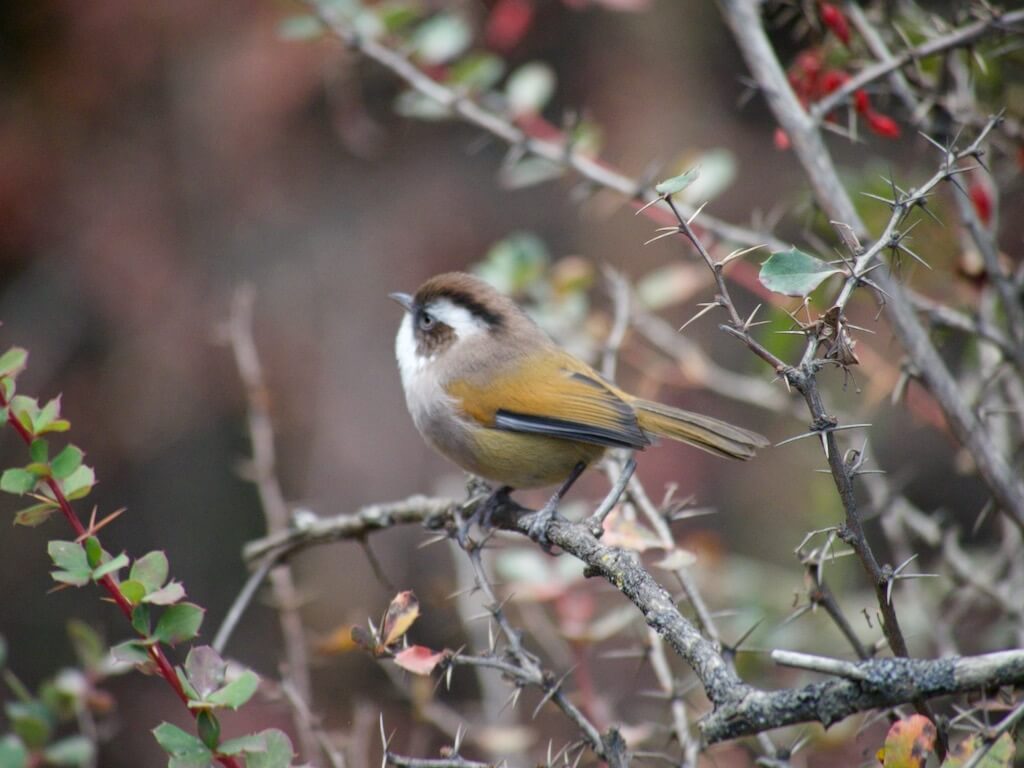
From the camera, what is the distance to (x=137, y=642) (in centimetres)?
184

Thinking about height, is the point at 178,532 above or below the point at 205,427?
below

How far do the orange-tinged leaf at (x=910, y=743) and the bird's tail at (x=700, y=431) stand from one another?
71.8 inches

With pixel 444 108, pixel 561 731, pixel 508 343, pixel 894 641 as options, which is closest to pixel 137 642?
pixel 894 641

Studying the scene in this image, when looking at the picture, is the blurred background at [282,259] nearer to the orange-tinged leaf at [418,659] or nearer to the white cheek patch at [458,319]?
the white cheek patch at [458,319]

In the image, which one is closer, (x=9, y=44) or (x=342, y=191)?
(x=9, y=44)

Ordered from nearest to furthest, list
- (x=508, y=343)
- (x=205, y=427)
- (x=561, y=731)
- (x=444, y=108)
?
(x=444, y=108) → (x=508, y=343) → (x=561, y=731) → (x=205, y=427)

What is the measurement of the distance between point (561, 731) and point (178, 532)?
11.5 feet

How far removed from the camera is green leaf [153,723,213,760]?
1.75 metres

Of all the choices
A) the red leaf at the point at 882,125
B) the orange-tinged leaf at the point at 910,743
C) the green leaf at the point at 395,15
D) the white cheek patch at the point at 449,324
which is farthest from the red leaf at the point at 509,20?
the orange-tinged leaf at the point at 910,743

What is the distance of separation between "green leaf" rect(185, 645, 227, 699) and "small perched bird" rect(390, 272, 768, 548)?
184 cm

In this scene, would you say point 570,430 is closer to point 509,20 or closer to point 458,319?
point 458,319

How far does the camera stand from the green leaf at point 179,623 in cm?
188

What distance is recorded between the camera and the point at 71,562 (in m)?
1.81

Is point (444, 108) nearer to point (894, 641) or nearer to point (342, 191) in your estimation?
point (894, 641)
